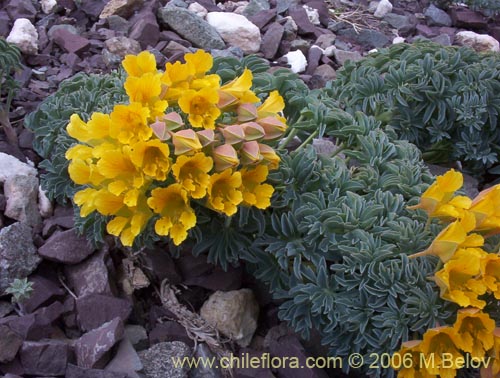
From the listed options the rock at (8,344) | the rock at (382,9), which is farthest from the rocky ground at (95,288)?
the rock at (382,9)

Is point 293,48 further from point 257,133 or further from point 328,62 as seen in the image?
point 257,133

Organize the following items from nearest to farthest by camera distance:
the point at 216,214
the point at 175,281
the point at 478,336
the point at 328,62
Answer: the point at 478,336
the point at 216,214
the point at 175,281
the point at 328,62

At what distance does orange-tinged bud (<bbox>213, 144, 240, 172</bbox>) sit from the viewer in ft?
7.01

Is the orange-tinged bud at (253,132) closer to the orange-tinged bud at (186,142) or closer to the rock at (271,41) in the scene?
the orange-tinged bud at (186,142)

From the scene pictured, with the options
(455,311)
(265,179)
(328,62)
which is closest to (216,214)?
(265,179)

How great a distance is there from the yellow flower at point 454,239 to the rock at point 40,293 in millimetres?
1360

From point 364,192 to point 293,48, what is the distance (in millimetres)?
2054

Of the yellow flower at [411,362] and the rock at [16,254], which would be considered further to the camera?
the rock at [16,254]

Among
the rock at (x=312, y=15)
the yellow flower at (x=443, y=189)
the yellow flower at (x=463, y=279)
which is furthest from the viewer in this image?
the rock at (x=312, y=15)

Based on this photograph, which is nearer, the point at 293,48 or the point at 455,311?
the point at 455,311

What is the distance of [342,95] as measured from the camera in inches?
135

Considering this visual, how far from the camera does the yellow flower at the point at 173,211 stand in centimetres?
216

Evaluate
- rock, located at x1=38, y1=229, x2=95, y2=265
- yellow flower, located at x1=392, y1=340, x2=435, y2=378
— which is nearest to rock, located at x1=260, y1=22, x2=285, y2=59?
rock, located at x1=38, y1=229, x2=95, y2=265

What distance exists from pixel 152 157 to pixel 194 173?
0.47 feet
